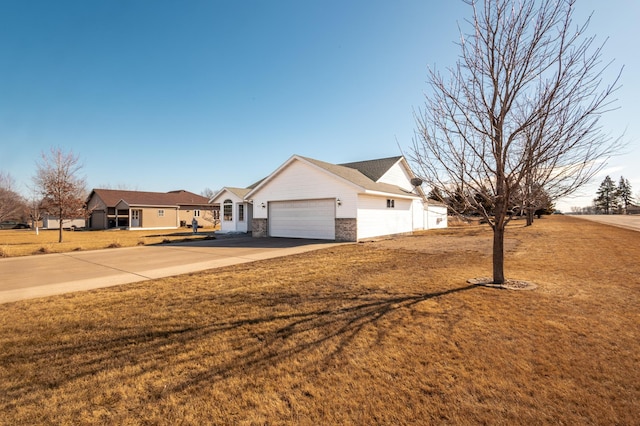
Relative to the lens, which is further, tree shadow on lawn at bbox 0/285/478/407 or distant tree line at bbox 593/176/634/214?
distant tree line at bbox 593/176/634/214

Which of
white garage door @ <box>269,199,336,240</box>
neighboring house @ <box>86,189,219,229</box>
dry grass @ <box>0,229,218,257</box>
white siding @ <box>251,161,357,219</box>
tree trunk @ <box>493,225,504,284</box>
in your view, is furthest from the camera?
neighboring house @ <box>86,189,219,229</box>

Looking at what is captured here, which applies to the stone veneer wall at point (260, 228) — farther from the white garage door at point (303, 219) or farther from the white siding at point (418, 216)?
the white siding at point (418, 216)

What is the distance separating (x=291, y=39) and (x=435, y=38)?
8.46 meters

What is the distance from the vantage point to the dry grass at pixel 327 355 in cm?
251

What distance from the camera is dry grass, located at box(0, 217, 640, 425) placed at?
98.9 inches

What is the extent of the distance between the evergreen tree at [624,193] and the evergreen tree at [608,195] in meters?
0.84

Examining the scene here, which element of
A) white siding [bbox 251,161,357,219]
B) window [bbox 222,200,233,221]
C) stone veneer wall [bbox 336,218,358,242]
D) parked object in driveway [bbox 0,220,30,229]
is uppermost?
white siding [bbox 251,161,357,219]

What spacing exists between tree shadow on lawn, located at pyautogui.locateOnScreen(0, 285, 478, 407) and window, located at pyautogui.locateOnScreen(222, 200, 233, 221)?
2147 centimetres

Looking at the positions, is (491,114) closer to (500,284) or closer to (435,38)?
(435,38)

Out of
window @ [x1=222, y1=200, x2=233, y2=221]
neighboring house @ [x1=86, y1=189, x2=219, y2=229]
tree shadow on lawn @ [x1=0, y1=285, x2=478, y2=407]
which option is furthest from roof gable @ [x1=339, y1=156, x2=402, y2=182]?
neighboring house @ [x1=86, y1=189, x2=219, y2=229]

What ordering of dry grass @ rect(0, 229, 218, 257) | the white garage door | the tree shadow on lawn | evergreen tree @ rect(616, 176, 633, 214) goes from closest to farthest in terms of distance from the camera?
the tree shadow on lawn, dry grass @ rect(0, 229, 218, 257), the white garage door, evergreen tree @ rect(616, 176, 633, 214)

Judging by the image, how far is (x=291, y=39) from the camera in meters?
13.5

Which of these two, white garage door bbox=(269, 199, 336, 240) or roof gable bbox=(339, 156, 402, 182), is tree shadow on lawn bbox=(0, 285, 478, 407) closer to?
white garage door bbox=(269, 199, 336, 240)

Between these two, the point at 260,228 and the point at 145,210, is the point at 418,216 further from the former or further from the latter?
the point at 145,210
